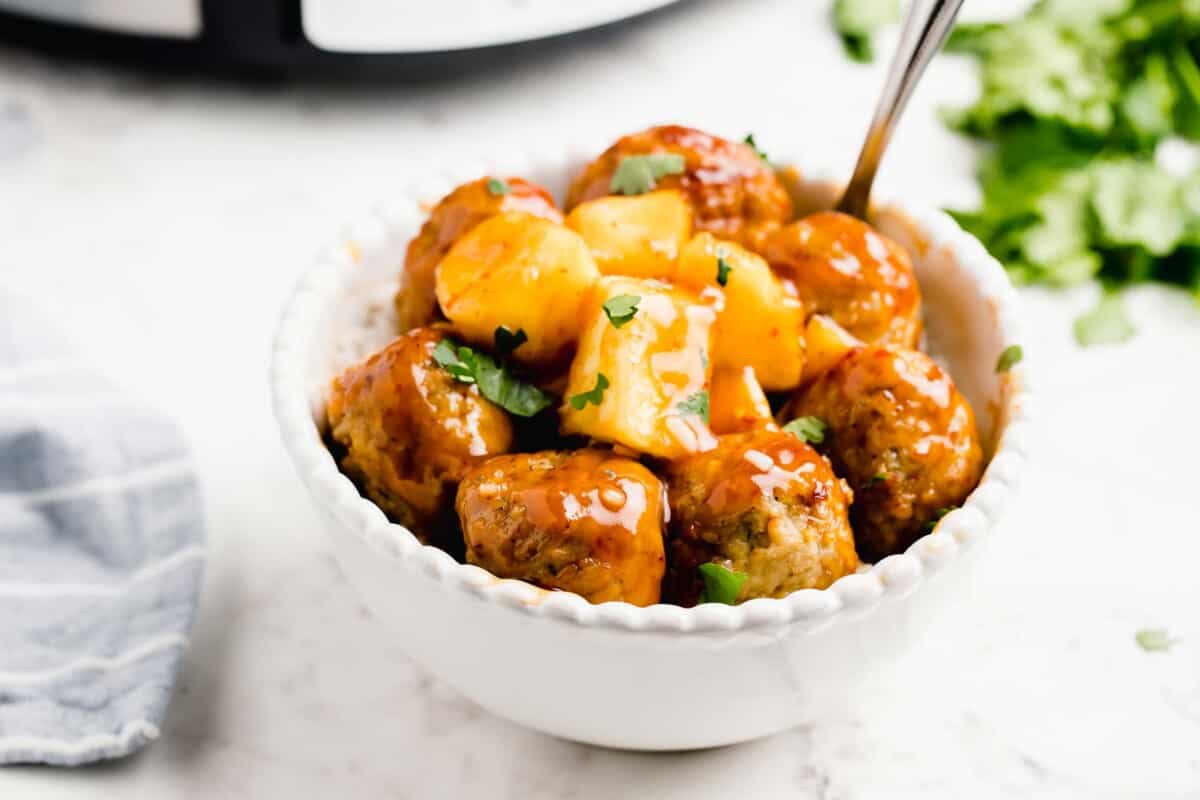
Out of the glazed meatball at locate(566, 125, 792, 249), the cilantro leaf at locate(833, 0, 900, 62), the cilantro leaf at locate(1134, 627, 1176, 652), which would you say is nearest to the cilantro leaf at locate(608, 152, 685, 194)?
the glazed meatball at locate(566, 125, 792, 249)

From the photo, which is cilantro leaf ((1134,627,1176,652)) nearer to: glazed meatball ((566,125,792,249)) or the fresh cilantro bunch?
the fresh cilantro bunch

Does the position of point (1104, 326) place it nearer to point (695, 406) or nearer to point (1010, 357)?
point (1010, 357)

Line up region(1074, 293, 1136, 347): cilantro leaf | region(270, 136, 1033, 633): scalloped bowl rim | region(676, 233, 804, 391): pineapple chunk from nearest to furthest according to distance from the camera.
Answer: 1. region(270, 136, 1033, 633): scalloped bowl rim
2. region(676, 233, 804, 391): pineapple chunk
3. region(1074, 293, 1136, 347): cilantro leaf

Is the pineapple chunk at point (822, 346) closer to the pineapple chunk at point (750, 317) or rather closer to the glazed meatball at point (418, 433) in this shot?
the pineapple chunk at point (750, 317)

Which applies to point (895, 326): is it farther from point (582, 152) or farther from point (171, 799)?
point (171, 799)

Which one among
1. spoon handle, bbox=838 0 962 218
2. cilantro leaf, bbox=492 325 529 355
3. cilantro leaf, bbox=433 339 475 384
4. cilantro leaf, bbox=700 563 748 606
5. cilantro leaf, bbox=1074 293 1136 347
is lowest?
cilantro leaf, bbox=1074 293 1136 347

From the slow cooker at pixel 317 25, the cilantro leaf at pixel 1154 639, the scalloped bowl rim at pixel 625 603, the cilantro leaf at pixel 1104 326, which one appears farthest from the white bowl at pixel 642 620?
the slow cooker at pixel 317 25

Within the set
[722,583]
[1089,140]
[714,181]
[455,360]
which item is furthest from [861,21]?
[722,583]

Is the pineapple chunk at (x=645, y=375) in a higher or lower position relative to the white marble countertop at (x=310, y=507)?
higher

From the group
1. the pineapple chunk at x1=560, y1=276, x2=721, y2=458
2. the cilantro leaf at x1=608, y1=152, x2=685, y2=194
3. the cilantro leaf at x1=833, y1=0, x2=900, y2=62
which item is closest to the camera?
the pineapple chunk at x1=560, y1=276, x2=721, y2=458
